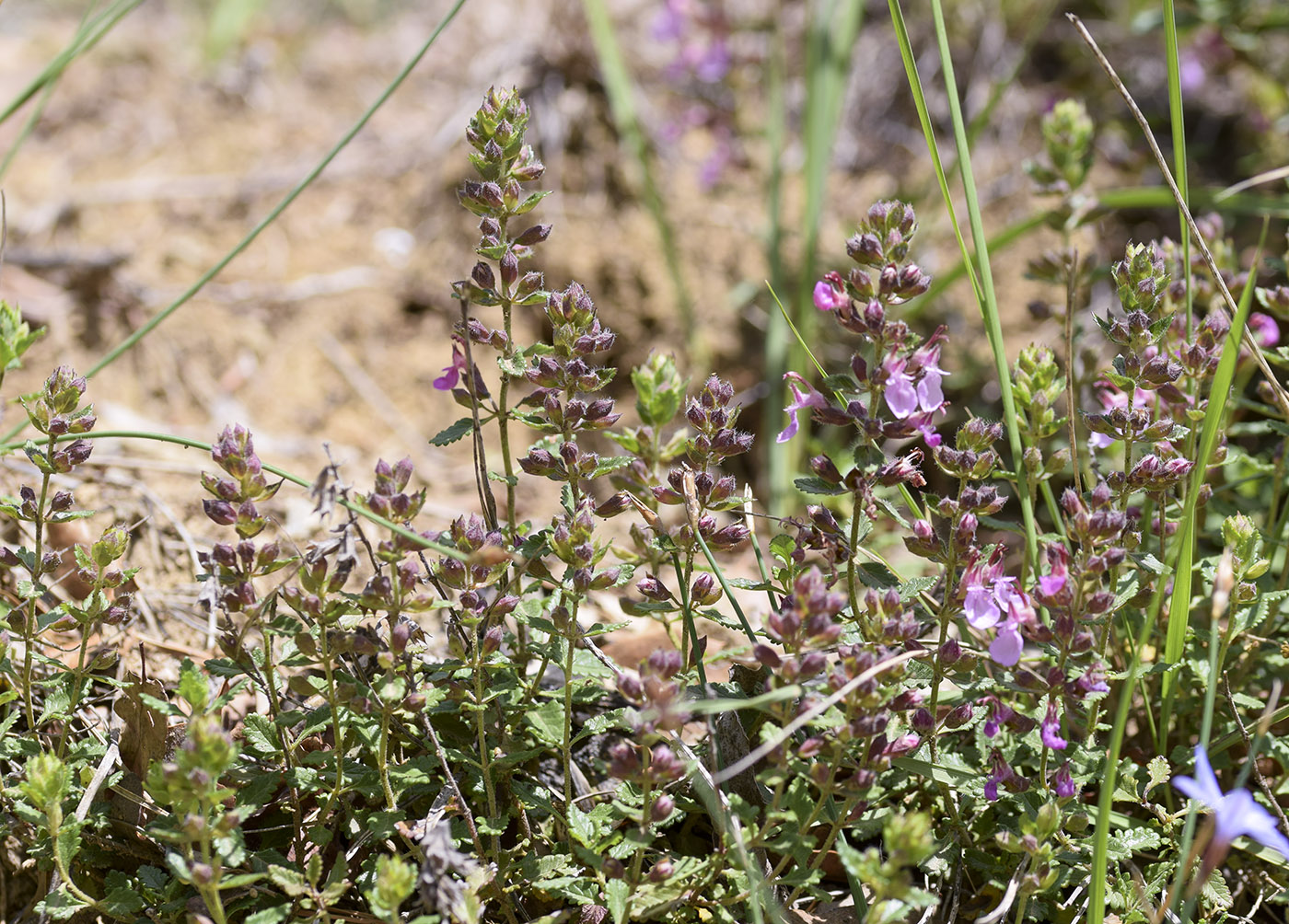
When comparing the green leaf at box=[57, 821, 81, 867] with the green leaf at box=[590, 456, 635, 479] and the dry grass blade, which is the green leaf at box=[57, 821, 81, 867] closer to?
the green leaf at box=[590, 456, 635, 479]

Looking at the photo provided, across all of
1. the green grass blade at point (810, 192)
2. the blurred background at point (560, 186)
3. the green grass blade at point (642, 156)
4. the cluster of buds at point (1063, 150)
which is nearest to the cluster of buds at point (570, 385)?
the cluster of buds at point (1063, 150)

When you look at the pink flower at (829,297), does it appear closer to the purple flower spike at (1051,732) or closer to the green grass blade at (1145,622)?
the green grass blade at (1145,622)

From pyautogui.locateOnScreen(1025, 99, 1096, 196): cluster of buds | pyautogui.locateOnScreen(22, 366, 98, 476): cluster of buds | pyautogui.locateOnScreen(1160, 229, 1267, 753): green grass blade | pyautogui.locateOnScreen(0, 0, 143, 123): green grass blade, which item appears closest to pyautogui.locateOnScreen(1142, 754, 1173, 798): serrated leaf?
pyautogui.locateOnScreen(1160, 229, 1267, 753): green grass blade

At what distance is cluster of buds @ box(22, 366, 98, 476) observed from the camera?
70.6 inches

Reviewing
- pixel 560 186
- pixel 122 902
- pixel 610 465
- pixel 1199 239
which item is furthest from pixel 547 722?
pixel 560 186

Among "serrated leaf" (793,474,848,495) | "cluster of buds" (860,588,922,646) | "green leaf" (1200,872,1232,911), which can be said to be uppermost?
"serrated leaf" (793,474,848,495)

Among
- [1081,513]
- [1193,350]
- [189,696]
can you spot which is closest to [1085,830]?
[1081,513]

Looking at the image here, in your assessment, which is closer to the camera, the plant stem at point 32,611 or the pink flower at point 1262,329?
the plant stem at point 32,611

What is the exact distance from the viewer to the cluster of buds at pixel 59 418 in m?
Answer: 1.79

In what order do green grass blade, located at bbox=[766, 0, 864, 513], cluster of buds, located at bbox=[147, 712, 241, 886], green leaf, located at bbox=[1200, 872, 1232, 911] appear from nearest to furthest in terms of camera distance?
cluster of buds, located at bbox=[147, 712, 241, 886] < green leaf, located at bbox=[1200, 872, 1232, 911] < green grass blade, located at bbox=[766, 0, 864, 513]

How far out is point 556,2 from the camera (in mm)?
5074

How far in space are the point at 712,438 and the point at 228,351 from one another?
10.0 ft

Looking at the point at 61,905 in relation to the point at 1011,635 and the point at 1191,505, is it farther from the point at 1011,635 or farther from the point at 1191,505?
the point at 1191,505

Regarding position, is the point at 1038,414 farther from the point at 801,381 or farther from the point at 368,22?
the point at 368,22
